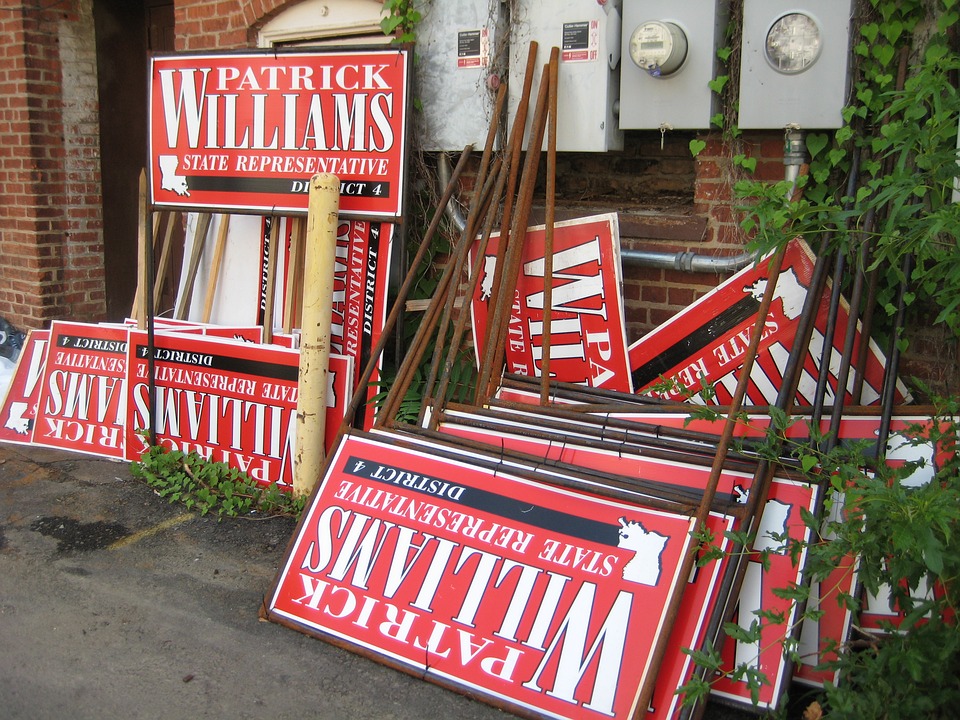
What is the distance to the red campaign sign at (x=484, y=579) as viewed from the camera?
8.57ft

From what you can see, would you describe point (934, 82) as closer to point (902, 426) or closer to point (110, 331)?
point (902, 426)

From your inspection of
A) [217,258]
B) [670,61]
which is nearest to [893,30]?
[670,61]

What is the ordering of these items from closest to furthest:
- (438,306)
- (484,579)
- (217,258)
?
(484,579)
(438,306)
(217,258)

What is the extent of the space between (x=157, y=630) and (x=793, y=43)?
3.17 metres

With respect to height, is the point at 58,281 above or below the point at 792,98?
below

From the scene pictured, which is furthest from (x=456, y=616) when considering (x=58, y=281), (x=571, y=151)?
(x=58, y=281)

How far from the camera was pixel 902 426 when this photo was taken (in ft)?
9.66

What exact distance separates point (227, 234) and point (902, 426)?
11.8ft

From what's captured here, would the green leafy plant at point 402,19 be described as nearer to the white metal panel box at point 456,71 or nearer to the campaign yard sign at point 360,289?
the white metal panel box at point 456,71

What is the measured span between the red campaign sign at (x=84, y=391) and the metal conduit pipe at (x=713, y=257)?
2.89m

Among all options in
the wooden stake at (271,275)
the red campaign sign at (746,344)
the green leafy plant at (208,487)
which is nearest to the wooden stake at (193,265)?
the wooden stake at (271,275)

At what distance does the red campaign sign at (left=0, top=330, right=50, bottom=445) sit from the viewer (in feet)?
16.6

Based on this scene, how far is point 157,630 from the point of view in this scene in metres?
3.15

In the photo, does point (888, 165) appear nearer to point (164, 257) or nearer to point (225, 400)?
point (225, 400)
